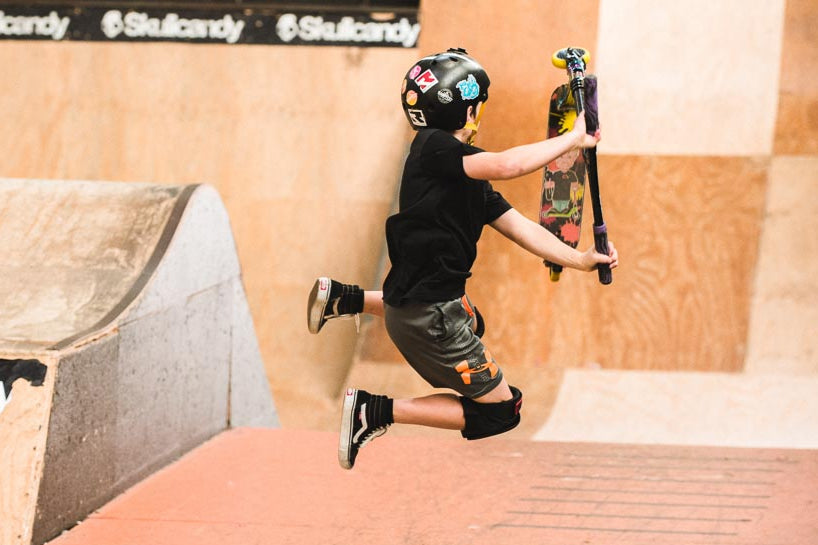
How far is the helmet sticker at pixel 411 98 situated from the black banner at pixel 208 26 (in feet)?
14.5

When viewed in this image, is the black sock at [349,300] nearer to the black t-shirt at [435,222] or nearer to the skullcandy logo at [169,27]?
the black t-shirt at [435,222]

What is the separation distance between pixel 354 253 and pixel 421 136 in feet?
13.6

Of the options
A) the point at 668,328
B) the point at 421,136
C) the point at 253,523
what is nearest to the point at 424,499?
the point at 253,523

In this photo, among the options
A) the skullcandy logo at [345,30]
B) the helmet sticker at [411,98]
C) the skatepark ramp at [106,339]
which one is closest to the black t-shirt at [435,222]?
the helmet sticker at [411,98]

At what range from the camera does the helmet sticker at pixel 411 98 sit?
3.56 metres

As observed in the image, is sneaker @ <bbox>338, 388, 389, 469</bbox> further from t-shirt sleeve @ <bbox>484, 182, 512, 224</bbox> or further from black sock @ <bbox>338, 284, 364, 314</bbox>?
t-shirt sleeve @ <bbox>484, 182, 512, 224</bbox>

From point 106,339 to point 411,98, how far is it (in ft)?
6.67

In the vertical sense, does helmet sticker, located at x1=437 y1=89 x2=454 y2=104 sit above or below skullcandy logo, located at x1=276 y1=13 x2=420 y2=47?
below

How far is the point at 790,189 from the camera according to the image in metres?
7.29

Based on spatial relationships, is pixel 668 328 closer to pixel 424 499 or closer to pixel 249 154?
pixel 424 499

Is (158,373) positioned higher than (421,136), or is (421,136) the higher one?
(421,136)

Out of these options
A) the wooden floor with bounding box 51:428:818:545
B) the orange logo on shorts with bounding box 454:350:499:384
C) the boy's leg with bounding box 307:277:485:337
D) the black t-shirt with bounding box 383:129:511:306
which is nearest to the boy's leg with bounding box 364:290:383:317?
the boy's leg with bounding box 307:277:485:337

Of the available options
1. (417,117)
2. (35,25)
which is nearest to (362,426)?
(417,117)

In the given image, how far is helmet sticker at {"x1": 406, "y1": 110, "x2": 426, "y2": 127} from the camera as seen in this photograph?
360 centimetres
